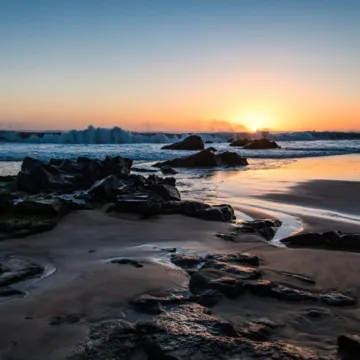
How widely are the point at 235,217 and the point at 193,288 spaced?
385 centimetres

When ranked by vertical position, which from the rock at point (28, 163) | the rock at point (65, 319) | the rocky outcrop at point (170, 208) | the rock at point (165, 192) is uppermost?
the rock at point (28, 163)

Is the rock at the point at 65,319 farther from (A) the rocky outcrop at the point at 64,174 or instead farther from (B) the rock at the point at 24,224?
(A) the rocky outcrop at the point at 64,174

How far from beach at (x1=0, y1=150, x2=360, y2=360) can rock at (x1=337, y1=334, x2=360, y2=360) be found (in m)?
0.07

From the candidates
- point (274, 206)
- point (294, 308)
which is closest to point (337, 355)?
point (294, 308)

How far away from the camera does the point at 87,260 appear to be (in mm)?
4793

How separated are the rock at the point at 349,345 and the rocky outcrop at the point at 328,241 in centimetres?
293

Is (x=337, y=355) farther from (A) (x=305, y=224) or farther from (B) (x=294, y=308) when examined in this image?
(A) (x=305, y=224)

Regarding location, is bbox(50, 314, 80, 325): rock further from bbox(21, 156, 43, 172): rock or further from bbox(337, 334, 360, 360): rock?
bbox(21, 156, 43, 172): rock

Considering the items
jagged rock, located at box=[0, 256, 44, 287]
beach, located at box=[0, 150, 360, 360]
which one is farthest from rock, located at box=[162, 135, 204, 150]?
jagged rock, located at box=[0, 256, 44, 287]

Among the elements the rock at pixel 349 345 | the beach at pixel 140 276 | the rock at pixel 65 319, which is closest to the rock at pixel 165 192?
the beach at pixel 140 276

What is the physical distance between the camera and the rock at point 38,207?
6.71m

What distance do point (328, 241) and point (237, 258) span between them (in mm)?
1620

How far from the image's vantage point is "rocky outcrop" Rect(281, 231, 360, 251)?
557cm

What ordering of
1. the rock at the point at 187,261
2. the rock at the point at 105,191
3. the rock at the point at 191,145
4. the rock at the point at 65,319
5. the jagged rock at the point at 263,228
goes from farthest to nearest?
the rock at the point at 191,145, the rock at the point at 105,191, the jagged rock at the point at 263,228, the rock at the point at 187,261, the rock at the point at 65,319
